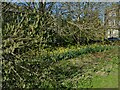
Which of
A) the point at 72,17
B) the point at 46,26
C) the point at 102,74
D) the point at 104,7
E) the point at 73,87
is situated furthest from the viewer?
the point at 102,74

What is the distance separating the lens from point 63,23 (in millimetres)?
4848

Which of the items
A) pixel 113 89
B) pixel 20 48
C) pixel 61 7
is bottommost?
pixel 113 89

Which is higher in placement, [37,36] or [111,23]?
[111,23]

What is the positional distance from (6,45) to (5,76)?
48 centimetres

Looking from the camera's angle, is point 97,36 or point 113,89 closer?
point 97,36

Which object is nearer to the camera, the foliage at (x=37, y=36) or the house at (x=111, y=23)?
the foliage at (x=37, y=36)

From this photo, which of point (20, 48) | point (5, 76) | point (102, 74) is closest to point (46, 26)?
point (20, 48)

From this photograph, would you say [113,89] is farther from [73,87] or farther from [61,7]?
[61,7]

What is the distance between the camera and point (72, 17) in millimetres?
4977

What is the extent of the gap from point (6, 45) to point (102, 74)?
557cm

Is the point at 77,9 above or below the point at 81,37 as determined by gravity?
above

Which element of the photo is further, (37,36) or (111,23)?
(111,23)

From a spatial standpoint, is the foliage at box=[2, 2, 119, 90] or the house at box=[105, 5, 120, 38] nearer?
the foliage at box=[2, 2, 119, 90]

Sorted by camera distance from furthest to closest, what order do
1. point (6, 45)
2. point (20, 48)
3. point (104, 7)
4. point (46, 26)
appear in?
point (104, 7) → point (46, 26) → point (20, 48) → point (6, 45)
